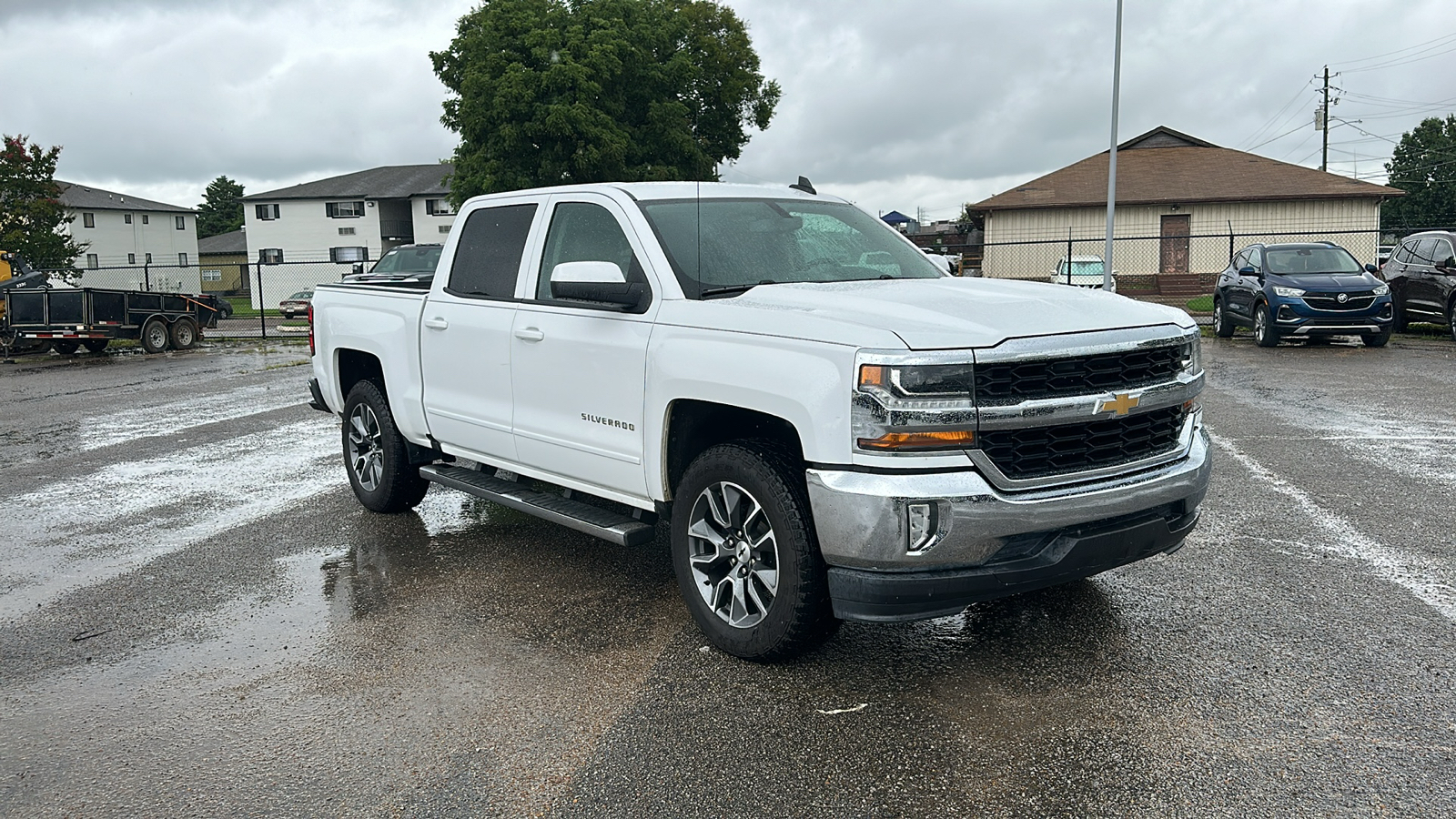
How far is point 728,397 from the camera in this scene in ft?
14.3

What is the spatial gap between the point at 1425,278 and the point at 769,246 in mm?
17019

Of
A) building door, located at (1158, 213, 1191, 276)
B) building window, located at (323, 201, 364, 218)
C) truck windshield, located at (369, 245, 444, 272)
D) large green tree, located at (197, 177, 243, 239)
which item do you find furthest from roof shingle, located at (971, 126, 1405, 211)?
large green tree, located at (197, 177, 243, 239)

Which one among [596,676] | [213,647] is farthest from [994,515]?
[213,647]

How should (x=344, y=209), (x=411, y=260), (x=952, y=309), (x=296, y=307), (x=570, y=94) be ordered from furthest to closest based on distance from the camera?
(x=344, y=209), (x=570, y=94), (x=296, y=307), (x=411, y=260), (x=952, y=309)

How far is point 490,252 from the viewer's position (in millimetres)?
6141

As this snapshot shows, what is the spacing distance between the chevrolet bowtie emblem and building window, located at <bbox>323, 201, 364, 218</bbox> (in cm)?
7091

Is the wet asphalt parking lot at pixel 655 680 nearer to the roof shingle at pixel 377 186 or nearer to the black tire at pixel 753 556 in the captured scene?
the black tire at pixel 753 556

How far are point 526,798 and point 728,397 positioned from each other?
1.65 m

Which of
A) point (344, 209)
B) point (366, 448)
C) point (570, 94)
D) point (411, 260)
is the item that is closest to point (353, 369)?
point (366, 448)

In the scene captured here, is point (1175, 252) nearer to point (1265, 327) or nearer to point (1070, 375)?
point (1265, 327)

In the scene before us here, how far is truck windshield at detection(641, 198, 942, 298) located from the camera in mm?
5035

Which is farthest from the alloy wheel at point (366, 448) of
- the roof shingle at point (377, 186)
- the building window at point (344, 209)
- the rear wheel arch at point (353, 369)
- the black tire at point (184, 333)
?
the building window at point (344, 209)

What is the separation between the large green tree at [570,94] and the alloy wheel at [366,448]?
33.0 meters

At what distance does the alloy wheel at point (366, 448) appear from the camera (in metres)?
7.12
